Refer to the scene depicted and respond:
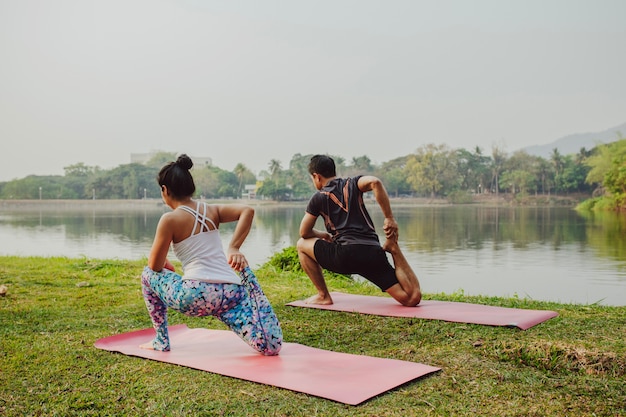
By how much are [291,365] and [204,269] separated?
66 centimetres

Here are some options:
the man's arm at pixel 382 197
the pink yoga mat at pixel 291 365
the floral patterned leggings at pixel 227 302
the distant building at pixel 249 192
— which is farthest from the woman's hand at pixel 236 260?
the distant building at pixel 249 192

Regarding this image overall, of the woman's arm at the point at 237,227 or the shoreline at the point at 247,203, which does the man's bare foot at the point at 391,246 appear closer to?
Answer: the woman's arm at the point at 237,227

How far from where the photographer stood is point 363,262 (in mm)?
4957

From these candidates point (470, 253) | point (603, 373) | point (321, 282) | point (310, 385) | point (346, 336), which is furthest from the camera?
point (470, 253)

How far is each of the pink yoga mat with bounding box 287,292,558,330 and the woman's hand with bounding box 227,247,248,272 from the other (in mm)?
1630

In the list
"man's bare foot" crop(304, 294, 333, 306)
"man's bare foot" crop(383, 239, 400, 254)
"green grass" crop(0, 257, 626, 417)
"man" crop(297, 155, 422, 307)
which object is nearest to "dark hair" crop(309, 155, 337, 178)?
"man" crop(297, 155, 422, 307)

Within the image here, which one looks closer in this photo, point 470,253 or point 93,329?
point 93,329

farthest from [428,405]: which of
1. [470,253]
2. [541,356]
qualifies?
[470,253]

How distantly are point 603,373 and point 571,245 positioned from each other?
1665 centimetres

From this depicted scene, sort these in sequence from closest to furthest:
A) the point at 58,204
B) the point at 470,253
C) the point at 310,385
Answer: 1. the point at 310,385
2. the point at 470,253
3. the point at 58,204

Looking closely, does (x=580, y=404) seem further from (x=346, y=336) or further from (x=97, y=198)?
(x=97, y=198)

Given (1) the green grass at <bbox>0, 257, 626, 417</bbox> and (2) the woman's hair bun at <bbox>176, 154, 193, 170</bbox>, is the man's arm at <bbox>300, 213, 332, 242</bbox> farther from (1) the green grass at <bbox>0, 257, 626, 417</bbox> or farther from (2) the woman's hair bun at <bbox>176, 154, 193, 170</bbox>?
(2) the woman's hair bun at <bbox>176, 154, 193, 170</bbox>

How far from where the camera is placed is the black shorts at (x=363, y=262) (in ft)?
16.3

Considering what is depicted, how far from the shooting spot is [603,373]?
3.26 m
